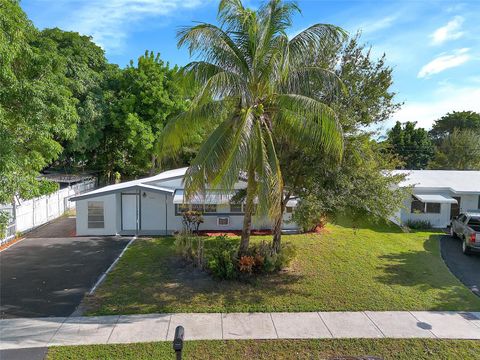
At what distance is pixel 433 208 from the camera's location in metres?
21.2

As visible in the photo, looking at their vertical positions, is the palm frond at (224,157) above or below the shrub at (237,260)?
above

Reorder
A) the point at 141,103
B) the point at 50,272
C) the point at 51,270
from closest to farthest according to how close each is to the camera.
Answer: the point at 50,272
the point at 51,270
the point at 141,103

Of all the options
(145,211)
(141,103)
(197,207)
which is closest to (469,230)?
(197,207)

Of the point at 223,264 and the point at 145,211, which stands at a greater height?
the point at 145,211

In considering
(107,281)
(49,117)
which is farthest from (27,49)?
(107,281)

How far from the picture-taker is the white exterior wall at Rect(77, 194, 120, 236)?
17781 millimetres

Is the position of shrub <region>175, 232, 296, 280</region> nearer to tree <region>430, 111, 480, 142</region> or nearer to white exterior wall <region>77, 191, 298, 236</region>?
white exterior wall <region>77, 191, 298, 236</region>

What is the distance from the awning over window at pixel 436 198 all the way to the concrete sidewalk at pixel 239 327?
11.8 meters

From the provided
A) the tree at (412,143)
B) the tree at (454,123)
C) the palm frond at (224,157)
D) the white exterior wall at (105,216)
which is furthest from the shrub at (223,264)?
the tree at (454,123)

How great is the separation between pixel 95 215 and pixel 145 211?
2426 mm

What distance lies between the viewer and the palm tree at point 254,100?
9.29 metres

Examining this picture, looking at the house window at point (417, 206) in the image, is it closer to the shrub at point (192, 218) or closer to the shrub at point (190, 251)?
the shrub at point (192, 218)

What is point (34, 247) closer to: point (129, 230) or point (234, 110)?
point (129, 230)

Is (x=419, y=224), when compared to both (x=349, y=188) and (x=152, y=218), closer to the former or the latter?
(x=349, y=188)
